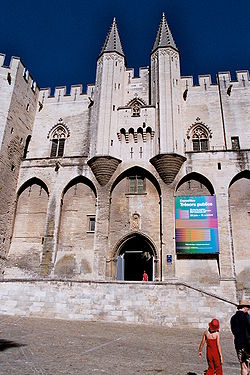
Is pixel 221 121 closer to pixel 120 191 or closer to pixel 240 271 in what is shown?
pixel 120 191

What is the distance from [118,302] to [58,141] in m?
13.4

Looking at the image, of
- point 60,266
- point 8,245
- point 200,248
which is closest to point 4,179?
point 8,245

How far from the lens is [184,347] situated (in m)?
7.75

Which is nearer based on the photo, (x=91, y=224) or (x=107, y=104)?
(x=91, y=224)

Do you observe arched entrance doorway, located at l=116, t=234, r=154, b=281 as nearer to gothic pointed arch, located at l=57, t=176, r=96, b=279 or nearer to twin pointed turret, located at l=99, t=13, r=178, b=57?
gothic pointed arch, located at l=57, t=176, r=96, b=279

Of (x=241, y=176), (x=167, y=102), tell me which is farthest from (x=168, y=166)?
(x=167, y=102)

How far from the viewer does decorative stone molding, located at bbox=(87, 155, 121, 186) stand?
57.4 feet

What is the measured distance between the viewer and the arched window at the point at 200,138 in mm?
20438

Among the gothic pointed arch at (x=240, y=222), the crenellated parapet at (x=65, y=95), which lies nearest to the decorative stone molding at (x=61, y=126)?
the crenellated parapet at (x=65, y=95)

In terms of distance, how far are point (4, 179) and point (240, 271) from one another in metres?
13.6

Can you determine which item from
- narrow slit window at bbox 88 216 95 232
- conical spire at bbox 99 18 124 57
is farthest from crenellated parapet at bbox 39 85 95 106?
narrow slit window at bbox 88 216 95 232

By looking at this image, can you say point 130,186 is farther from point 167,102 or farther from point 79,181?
point 167,102

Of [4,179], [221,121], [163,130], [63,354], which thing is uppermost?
[221,121]

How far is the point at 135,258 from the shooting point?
1991 cm
